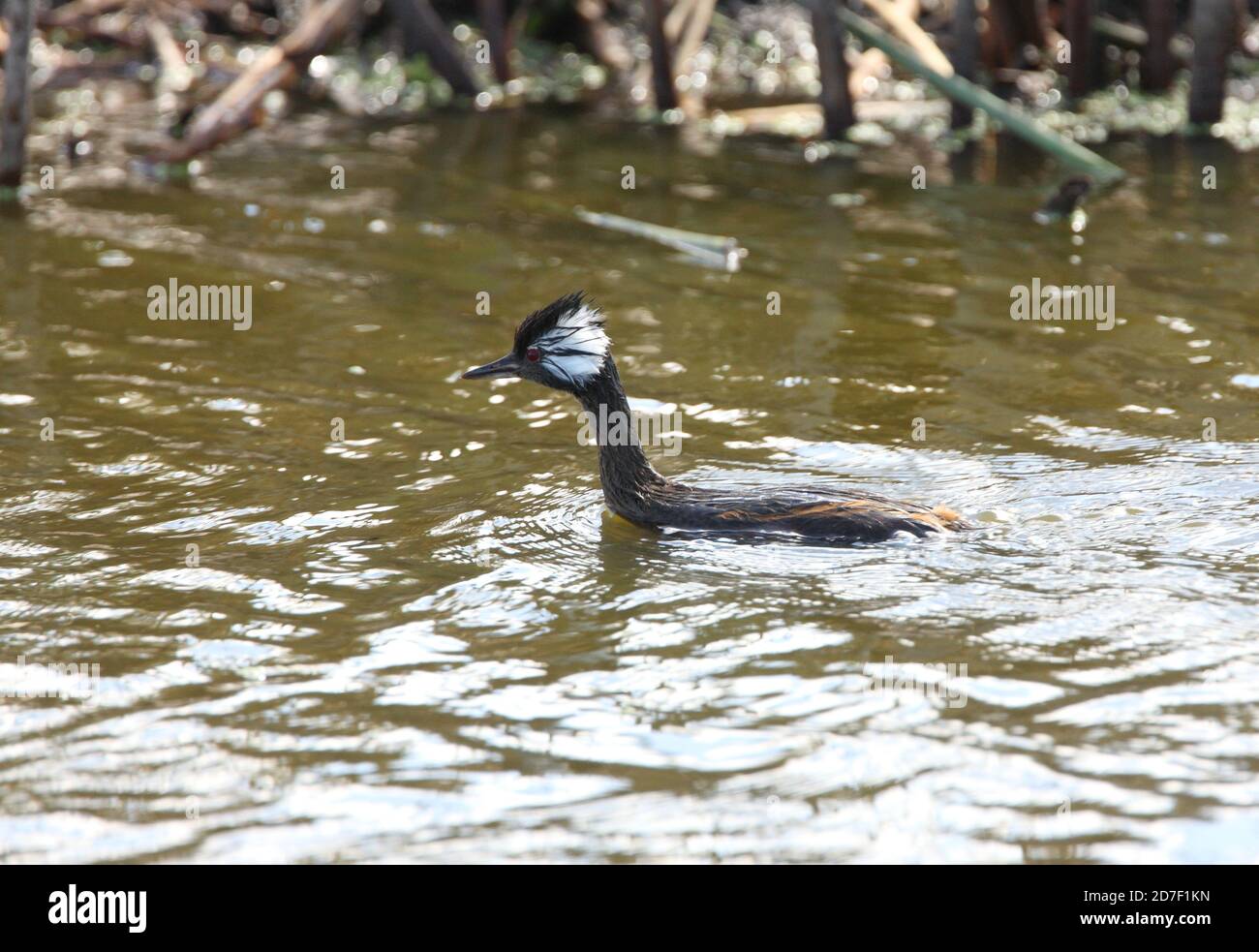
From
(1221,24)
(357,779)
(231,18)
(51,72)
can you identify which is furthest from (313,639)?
(231,18)

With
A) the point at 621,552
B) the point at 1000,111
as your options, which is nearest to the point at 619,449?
the point at 621,552

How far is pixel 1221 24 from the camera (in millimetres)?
14867

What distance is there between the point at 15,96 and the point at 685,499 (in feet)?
27.8

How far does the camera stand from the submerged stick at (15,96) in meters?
12.7

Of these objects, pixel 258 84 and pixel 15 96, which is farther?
pixel 258 84

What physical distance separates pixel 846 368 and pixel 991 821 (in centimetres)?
556

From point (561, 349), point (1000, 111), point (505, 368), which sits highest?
point (1000, 111)

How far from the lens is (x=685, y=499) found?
7551 millimetres

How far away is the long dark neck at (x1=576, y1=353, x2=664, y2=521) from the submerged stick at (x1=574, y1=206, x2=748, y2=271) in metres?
4.86

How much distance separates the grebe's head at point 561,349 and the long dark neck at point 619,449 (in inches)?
3.1

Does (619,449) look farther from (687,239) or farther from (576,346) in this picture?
(687,239)

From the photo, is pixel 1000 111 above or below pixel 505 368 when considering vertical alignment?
above

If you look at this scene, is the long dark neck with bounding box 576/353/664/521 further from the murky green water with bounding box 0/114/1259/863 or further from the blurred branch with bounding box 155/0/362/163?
the blurred branch with bounding box 155/0/362/163

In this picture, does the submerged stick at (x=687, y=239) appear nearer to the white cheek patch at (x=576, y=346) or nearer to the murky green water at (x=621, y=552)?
the murky green water at (x=621, y=552)
